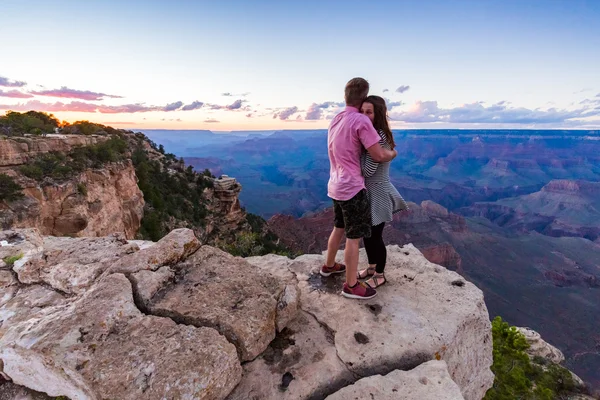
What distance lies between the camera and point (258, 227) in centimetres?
2950

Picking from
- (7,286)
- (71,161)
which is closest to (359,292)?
(7,286)

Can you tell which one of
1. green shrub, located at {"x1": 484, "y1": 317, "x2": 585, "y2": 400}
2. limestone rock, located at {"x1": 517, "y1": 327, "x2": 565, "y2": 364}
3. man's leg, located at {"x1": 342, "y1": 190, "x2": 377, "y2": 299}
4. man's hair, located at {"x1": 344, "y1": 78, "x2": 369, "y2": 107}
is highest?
man's hair, located at {"x1": 344, "y1": 78, "x2": 369, "y2": 107}

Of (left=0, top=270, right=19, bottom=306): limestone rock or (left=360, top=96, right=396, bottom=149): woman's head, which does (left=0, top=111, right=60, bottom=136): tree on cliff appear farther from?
(left=360, top=96, right=396, bottom=149): woman's head

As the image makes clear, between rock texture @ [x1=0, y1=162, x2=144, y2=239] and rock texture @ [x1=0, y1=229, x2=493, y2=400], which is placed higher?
rock texture @ [x1=0, y1=229, x2=493, y2=400]

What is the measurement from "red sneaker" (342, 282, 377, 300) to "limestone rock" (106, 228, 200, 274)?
1899 millimetres

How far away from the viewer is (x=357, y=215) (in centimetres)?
316

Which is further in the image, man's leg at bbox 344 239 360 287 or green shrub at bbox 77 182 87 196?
green shrub at bbox 77 182 87 196

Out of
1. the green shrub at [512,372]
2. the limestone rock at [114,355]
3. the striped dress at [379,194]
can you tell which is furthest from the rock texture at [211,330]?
the green shrub at [512,372]

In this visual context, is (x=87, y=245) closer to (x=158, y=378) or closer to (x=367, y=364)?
(x=158, y=378)

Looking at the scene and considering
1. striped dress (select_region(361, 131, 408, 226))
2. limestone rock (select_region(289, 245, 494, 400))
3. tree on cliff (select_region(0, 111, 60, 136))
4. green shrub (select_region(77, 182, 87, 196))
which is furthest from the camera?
tree on cliff (select_region(0, 111, 60, 136))

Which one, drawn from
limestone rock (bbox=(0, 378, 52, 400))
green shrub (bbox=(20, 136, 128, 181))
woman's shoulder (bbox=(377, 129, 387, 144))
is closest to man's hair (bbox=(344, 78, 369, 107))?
woman's shoulder (bbox=(377, 129, 387, 144))

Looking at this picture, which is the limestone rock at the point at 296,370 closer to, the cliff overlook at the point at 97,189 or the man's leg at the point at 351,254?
the man's leg at the point at 351,254

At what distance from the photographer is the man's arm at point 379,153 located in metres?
2.95

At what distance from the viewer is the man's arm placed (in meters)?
2.95
